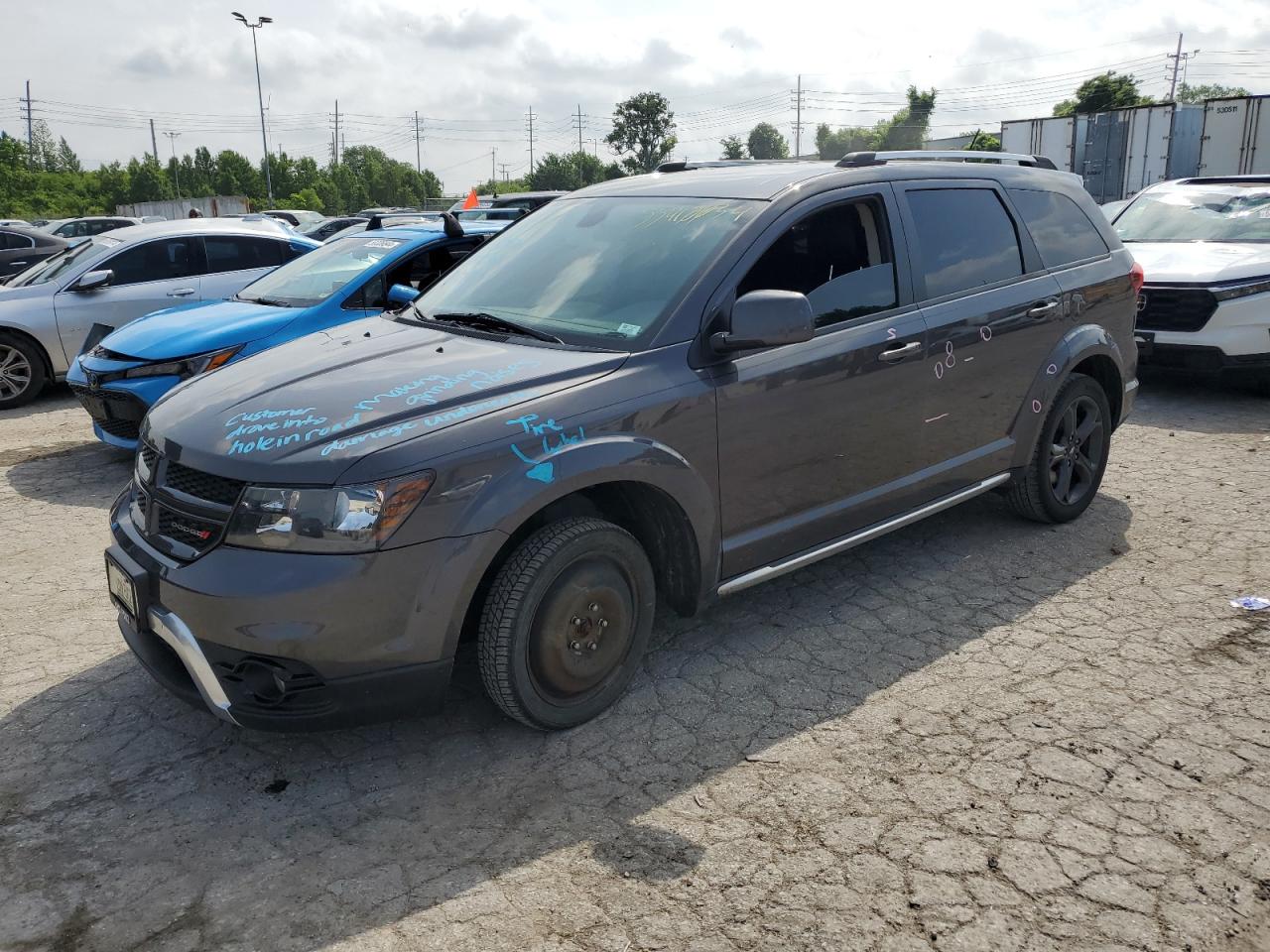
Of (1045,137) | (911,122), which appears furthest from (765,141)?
(1045,137)

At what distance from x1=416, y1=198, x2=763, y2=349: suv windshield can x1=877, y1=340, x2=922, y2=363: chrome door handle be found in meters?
0.80

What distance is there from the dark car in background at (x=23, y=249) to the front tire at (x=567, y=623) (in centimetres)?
1605

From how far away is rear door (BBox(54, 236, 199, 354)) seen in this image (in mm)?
9062

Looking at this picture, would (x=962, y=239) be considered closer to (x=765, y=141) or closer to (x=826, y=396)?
(x=826, y=396)

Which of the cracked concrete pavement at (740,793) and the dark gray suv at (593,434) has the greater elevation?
the dark gray suv at (593,434)

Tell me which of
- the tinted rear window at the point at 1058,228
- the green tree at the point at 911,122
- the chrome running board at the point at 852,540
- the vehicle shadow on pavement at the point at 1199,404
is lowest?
the vehicle shadow on pavement at the point at 1199,404

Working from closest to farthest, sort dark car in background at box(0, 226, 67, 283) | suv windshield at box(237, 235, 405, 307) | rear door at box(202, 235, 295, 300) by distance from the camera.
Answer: suv windshield at box(237, 235, 405, 307) < rear door at box(202, 235, 295, 300) < dark car in background at box(0, 226, 67, 283)

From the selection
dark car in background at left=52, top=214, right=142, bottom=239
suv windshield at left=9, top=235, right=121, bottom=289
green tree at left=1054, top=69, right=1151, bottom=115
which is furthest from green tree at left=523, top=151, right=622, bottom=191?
suv windshield at left=9, top=235, right=121, bottom=289

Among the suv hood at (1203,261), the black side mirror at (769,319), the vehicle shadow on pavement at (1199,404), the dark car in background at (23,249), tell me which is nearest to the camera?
the black side mirror at (769,319)

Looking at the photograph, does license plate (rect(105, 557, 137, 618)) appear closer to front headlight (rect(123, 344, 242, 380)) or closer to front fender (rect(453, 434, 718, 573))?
→ front fender (rect(453, 434, 718, 573))

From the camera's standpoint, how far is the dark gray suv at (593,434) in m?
2.93

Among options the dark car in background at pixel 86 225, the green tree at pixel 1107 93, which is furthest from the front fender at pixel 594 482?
the green tree at pixel 1107 93

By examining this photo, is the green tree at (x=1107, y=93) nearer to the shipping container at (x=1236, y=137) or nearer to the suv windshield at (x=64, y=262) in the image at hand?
the shipping container at (x=1236, y=137)

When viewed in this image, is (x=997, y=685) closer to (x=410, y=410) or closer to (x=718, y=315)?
(x=718, y=315)
